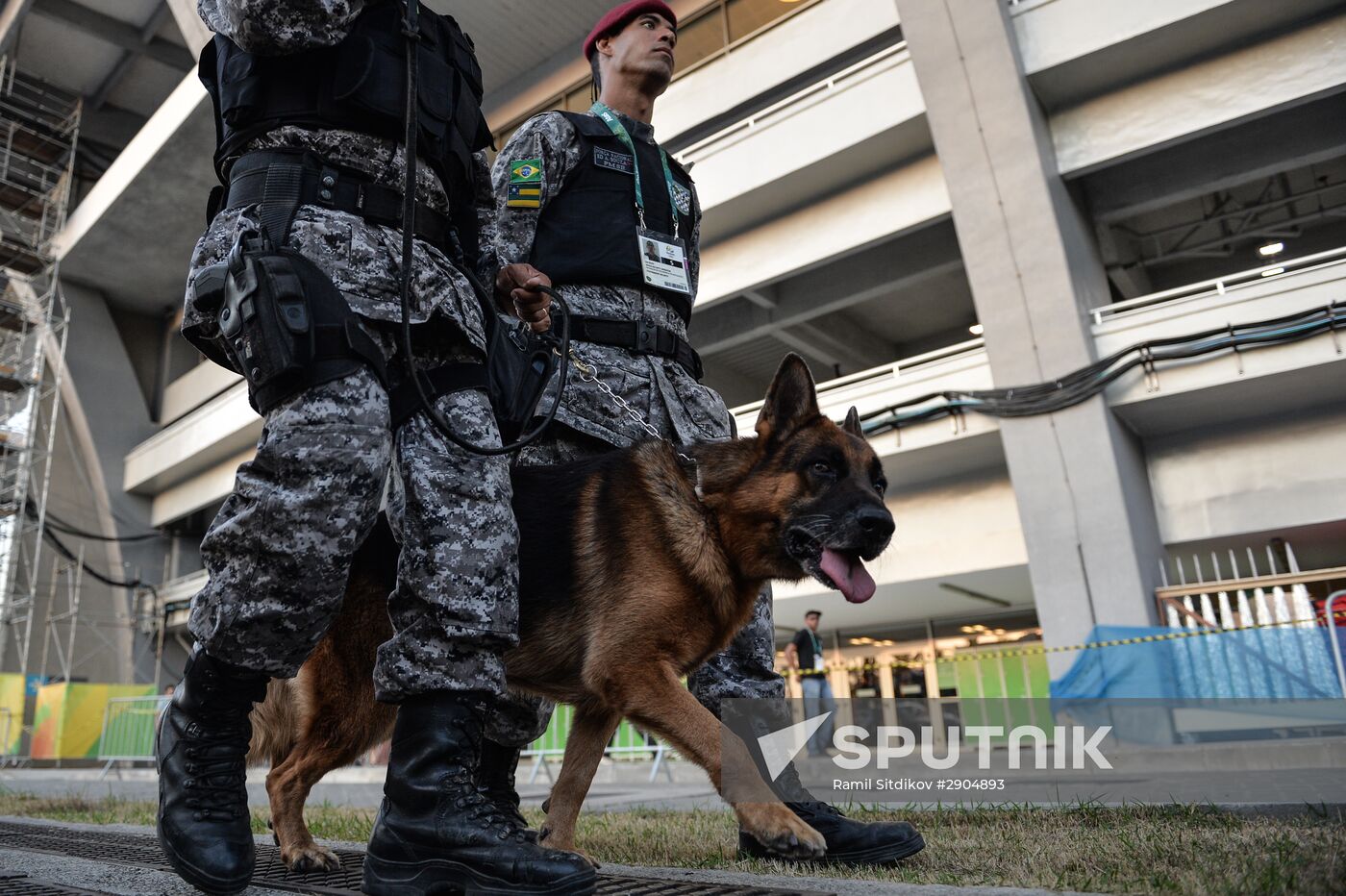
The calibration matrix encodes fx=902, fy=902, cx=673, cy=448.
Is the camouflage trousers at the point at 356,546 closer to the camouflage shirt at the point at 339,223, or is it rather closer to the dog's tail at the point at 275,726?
the camouflage shirt at the point at 339,223

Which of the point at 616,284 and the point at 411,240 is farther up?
the point at 616,284

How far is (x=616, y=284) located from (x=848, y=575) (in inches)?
46.6

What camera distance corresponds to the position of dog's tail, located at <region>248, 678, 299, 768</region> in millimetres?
2494

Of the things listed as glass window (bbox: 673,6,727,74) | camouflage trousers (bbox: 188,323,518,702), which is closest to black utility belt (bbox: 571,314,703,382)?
camouflage trousers (bbox: 188,323,518,702)

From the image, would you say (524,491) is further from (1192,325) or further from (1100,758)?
(1192,325)

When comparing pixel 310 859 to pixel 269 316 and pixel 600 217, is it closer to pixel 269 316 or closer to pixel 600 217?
pixel 269 316

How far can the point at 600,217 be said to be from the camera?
278 centimetres

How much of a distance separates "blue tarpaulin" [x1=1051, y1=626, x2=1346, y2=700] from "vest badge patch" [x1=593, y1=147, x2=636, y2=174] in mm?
6990

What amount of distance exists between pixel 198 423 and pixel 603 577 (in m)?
22.1

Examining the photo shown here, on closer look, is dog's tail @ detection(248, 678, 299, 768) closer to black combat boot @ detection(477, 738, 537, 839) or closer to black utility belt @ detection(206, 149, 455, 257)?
black combat boot @ detection(477, 738, 537, 839)

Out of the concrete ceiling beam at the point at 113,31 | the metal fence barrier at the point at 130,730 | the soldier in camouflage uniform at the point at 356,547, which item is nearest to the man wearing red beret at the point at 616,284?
the soldier in camouflage uniform at the point at 356,547

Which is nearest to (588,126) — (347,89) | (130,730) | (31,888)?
(347,89)

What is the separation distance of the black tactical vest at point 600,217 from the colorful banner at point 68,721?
1742cm

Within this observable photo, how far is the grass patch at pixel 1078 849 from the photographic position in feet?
5.28
